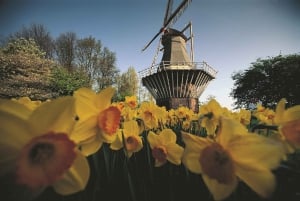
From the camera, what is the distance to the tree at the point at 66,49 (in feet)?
83.7

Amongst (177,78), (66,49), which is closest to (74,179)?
(177,78)

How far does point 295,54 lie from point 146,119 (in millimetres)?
24670

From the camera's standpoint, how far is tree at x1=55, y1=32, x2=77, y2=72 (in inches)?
1004

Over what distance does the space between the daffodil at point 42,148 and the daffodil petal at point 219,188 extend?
0.71 ft

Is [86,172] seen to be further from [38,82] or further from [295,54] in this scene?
[295,54]

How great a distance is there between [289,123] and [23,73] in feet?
71.9

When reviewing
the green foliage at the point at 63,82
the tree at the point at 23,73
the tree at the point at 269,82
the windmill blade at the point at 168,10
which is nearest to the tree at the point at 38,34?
the tree at the point at 23,73

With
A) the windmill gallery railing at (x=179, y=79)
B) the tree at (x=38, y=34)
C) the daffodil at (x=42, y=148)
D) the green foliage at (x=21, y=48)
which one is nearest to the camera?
the daffodil at (x=42, y=148)

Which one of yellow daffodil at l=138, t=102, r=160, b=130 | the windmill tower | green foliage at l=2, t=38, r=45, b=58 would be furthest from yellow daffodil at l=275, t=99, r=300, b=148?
green foliage at l=2, t=38, r=45, b=58

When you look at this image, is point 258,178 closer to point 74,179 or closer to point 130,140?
point 74,179

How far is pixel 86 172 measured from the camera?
1.33 ft

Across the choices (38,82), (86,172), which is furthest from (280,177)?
(38,82)

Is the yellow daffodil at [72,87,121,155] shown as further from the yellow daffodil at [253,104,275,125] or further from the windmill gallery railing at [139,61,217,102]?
the windmill gallery railing at [139,61,217,102]

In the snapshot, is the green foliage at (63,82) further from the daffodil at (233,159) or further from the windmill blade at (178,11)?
the daffodil at (233,159)
